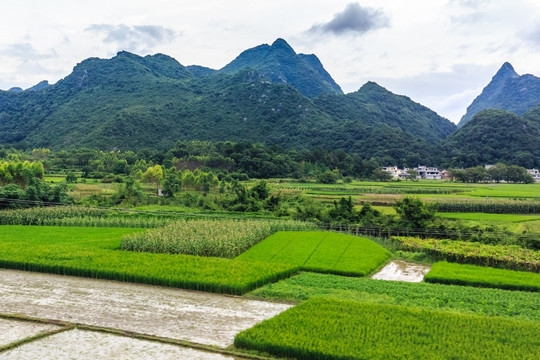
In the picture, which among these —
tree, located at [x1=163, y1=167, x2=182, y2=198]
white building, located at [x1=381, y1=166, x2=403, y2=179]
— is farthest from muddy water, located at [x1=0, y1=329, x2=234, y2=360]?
white building, located at [x1=381, y1=166, x2=403, y2=179]

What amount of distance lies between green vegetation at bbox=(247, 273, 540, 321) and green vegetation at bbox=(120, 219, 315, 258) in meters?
5.65

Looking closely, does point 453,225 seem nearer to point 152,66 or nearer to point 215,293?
point 215,293

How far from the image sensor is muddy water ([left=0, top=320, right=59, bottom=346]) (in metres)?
8.77

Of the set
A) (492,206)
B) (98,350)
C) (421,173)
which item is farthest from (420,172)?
(98,350)

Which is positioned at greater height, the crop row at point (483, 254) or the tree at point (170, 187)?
the tree at point (170, 187)

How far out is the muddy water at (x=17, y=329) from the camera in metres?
8.77

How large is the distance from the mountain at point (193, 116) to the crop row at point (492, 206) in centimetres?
4724

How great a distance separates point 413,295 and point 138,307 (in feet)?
25.0

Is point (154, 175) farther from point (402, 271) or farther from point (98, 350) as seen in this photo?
point (98, 350)

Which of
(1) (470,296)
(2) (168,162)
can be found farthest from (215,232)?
(2) (168,162)

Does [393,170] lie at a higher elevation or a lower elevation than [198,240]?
higher

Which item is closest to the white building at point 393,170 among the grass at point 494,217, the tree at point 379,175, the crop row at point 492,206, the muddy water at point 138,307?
the tree at point 379,175

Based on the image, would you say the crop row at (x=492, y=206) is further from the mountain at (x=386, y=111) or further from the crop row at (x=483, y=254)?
the mountain at (x=386, y=111)

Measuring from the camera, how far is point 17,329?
30.6 feet
